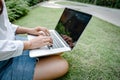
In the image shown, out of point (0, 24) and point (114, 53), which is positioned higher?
point (0, 24)

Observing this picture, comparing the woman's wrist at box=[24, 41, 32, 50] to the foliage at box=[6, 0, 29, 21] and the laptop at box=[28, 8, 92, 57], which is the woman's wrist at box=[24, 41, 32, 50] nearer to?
the laptop at box=[28, 8, 92, 57]

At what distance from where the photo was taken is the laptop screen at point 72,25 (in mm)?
1752

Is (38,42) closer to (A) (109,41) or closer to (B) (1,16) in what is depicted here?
(B) (1,16)

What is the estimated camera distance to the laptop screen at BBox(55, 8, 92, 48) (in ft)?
5.75

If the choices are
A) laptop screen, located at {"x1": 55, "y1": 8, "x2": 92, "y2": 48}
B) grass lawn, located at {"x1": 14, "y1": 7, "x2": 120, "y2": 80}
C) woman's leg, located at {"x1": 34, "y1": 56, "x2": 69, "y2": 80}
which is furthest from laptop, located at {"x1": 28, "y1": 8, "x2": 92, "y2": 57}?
grass lawn, located at {"x1": 14, "y1": 7, "x2": 120, "y2": 80}

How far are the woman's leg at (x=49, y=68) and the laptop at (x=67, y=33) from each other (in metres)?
0.12

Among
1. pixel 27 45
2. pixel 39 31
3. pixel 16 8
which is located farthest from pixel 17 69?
pixel 16 8

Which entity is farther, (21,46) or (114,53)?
(114,53)

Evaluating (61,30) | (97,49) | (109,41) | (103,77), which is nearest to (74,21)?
(61,30)

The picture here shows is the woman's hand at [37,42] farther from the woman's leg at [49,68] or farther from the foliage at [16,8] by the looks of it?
the foliage at [16,8]

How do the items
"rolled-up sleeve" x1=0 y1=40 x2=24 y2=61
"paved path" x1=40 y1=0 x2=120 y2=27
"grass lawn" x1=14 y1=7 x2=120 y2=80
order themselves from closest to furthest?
"rolled-up sleeve" x1=0 y1=40 x2=24 y2=61, "grass lawn" x1=14 y1=7 x2=120 y2=80, "paved path" x1=40 y1=0 x2=120 y2=27

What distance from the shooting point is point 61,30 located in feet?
7.00

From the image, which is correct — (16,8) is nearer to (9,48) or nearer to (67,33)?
(67,33)

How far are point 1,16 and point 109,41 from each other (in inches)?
96.5
